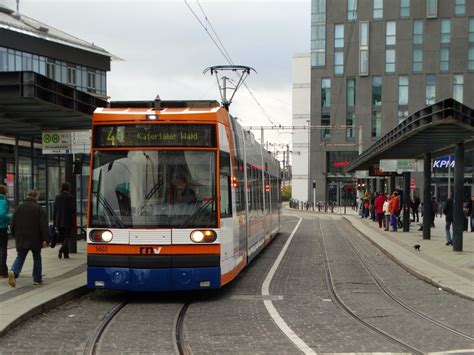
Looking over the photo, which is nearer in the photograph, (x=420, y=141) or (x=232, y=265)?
(x=232, y=265)

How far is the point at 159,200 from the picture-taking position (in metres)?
9.71

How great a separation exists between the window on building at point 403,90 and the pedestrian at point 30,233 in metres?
65.9

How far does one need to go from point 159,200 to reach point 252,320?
8.23 ft

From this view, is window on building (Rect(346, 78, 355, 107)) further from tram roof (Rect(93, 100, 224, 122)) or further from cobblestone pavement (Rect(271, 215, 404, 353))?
tram roof (Rect(93, 100, 224, 122))

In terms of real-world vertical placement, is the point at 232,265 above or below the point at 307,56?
below

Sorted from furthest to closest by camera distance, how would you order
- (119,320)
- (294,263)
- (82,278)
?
(294,263) → (82,278) → (119,320)

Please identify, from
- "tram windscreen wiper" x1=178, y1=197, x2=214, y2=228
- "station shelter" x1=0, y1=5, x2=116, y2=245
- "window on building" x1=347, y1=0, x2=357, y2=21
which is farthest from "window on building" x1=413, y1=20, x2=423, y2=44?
"tram windscreen wiper" x1=178, y1=197, x2=214, y2=228

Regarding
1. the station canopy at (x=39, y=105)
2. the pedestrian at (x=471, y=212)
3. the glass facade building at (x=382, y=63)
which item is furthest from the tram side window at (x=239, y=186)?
the glass facade building at (x=382, y=63)

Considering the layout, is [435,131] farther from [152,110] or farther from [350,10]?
[350,10]

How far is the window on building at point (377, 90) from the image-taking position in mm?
72000

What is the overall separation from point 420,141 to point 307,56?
67.4m

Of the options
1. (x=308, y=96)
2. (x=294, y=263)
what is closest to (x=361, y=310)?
(x=294, y=263)

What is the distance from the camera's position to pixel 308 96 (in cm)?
8388

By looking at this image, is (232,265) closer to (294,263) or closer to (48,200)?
(294,263)
